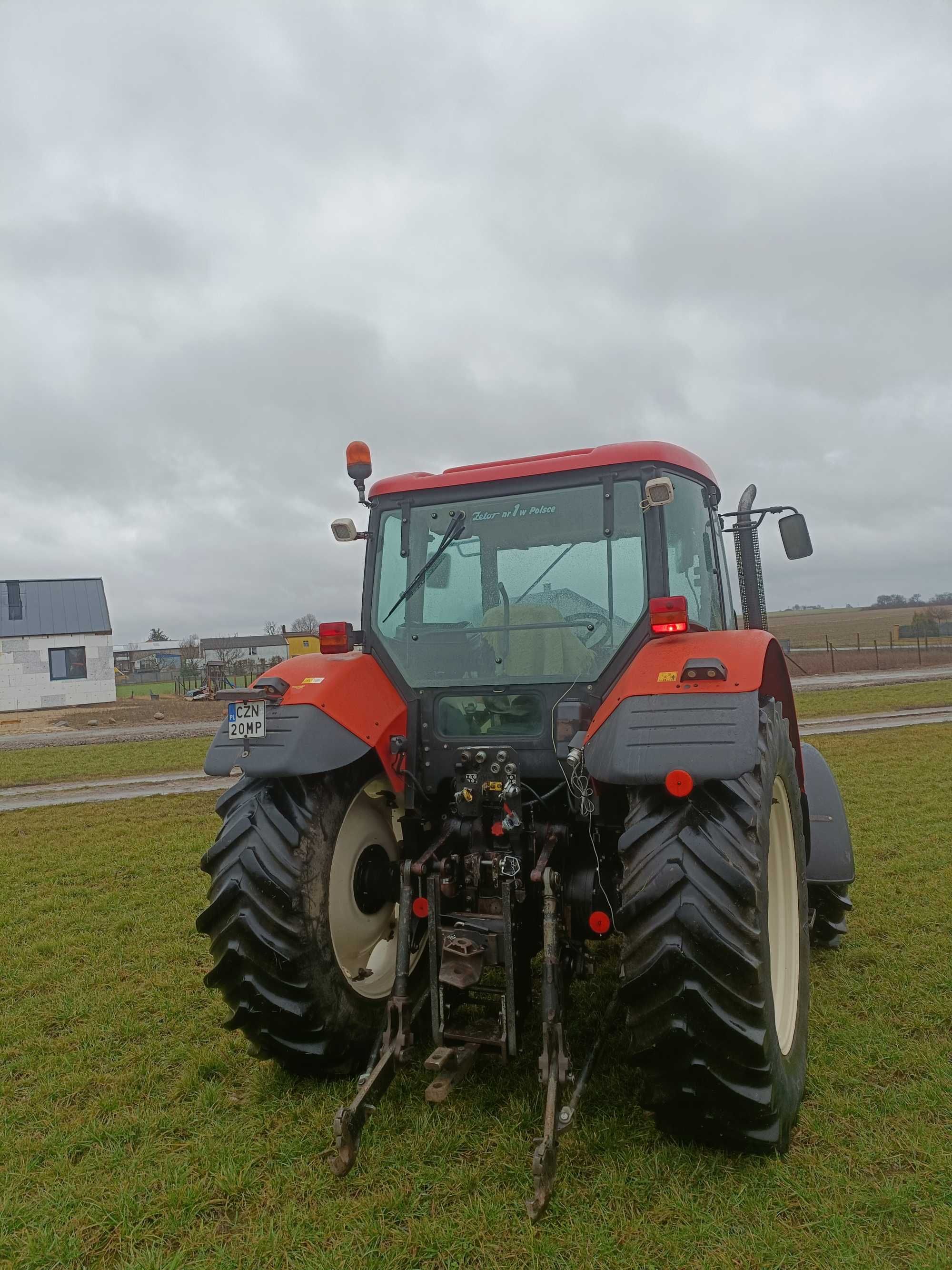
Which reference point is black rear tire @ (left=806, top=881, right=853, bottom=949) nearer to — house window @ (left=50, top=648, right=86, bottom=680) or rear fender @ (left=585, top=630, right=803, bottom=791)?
rear fender @ (left=585, top=630, right=803, bottom=791)

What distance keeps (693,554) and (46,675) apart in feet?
99.3

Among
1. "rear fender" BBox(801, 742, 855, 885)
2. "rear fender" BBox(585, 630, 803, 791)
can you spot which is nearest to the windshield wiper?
"rear fender" BBox(585, 630, 803, 791)

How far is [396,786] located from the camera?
11.6 ft

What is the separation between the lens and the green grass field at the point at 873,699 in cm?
1791

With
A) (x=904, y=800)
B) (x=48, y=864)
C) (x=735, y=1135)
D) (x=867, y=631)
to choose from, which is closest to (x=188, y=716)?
(x=48, y=864)

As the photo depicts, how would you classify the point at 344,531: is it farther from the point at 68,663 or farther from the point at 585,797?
the point at 68,663

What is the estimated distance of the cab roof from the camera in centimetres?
344

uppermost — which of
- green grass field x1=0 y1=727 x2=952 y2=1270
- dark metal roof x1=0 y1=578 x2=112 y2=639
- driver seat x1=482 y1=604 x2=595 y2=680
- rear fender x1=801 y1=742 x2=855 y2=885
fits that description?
dark metal roof x1=0 y1=578 x2=112 y2=639

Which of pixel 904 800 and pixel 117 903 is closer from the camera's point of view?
pixel 117 903

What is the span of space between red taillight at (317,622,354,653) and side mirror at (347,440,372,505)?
61cm

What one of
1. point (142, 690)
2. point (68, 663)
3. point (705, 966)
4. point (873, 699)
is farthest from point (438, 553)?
point (142, 690)

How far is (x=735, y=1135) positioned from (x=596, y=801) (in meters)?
1.10

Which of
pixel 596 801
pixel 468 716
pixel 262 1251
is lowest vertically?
pixel 262 1251

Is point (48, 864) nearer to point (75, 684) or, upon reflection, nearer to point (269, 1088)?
point (269, 1088)
